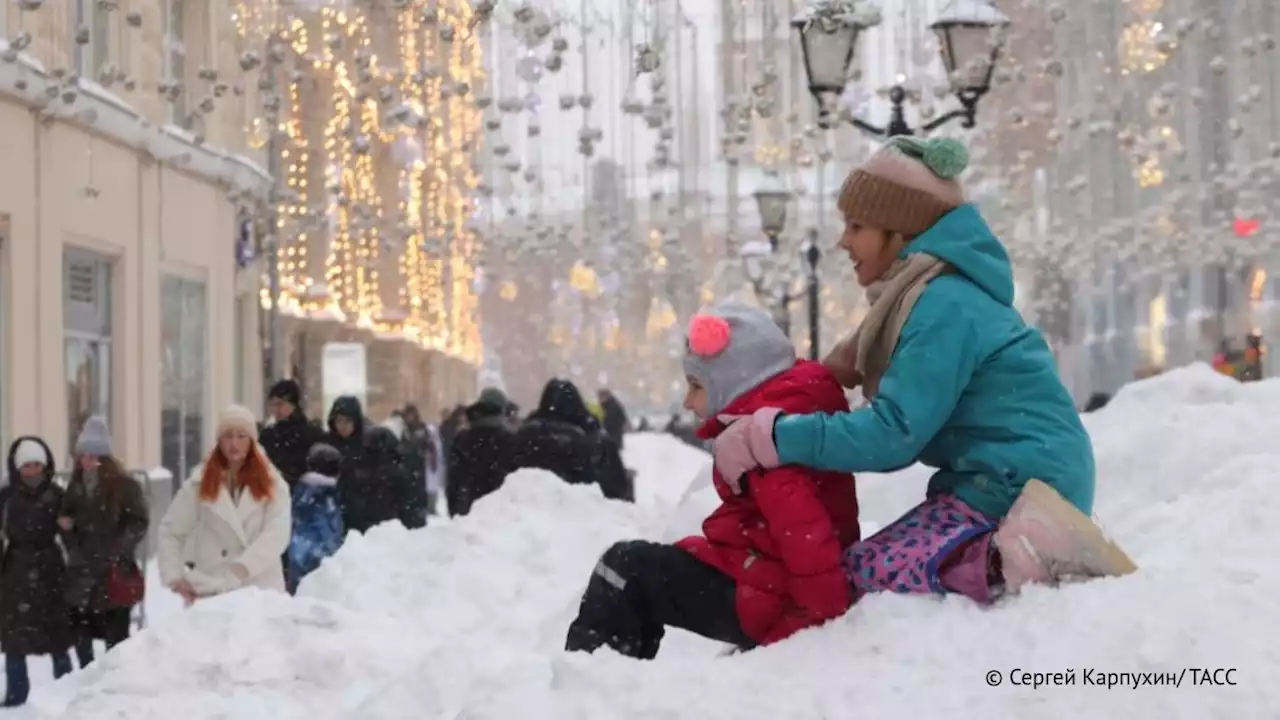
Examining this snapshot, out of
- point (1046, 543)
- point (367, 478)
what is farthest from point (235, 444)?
point (1046, 543)

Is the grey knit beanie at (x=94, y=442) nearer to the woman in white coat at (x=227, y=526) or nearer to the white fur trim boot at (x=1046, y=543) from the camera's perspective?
the woman in white coat at (x=227, y=526)

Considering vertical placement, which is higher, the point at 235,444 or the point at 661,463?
the point at 235,444

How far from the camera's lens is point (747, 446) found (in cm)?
459

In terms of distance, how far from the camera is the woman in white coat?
9430mm

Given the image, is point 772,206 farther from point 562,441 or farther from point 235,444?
point 235,444

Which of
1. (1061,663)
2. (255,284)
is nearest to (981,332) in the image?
(1061,663)

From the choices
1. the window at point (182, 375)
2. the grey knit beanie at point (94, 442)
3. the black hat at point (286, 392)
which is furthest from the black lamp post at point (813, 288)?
the grey knit beanie at point (94, 442)

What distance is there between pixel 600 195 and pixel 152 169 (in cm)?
1673

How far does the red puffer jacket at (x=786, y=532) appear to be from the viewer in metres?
4.58

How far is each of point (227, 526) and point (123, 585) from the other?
2.29 m

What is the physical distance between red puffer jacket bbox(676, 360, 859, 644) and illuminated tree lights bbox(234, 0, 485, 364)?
299 inches

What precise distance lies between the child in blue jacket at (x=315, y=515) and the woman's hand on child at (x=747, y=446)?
8.02m

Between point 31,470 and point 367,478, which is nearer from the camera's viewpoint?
point 31,470

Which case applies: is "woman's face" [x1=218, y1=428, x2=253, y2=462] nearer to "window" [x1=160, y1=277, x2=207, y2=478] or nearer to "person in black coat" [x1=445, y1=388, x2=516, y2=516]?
"person in black coat" [x1=445, y1=388, x2=516, y2=516]
